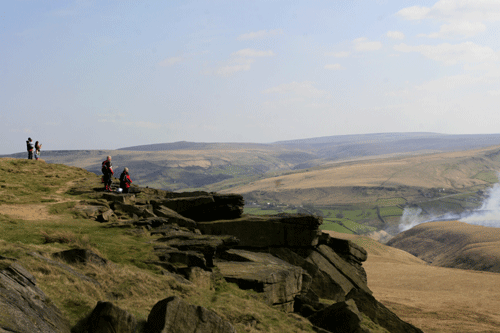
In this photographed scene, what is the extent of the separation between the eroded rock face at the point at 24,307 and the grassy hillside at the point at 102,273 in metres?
0.46

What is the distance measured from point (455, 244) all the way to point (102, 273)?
86.2 m

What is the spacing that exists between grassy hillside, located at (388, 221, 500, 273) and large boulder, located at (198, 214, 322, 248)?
157 feet

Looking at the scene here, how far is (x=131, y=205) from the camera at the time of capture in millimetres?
24188

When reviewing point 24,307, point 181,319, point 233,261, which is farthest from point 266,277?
point 24,307

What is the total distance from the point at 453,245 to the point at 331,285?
229 feet

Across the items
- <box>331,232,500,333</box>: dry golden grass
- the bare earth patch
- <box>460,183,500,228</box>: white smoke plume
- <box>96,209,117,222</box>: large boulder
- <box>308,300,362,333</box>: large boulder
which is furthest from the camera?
<box>460,183,500,228</box>: white smoke plume

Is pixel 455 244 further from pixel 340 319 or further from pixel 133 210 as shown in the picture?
pixel 340 319

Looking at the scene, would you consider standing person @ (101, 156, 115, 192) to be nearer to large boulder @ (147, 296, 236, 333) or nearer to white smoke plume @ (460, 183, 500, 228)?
large boulder @ (147, 296, 236, 333)

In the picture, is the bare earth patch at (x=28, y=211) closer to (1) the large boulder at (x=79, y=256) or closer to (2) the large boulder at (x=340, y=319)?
(1) the large boulder at (x=79, y=256)

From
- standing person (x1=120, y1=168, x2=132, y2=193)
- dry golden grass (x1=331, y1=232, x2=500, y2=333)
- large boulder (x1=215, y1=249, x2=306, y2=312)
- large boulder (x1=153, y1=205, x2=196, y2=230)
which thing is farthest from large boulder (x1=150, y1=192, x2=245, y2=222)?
dry golden grass (x1=331, y1=232, x2=500, y2=333)

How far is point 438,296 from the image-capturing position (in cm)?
4019

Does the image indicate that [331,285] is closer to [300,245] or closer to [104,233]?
[300,245]

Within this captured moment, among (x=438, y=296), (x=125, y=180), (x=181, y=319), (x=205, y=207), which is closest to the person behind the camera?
(x=181, y=319)

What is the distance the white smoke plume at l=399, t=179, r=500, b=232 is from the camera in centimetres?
12975
